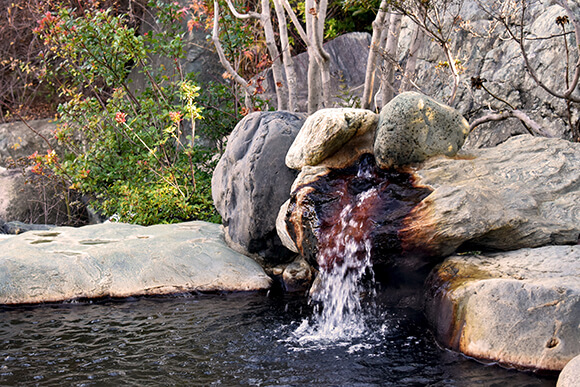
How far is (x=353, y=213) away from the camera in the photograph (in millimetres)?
5086

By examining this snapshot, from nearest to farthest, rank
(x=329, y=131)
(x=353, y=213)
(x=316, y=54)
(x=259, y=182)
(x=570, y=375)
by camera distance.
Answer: (x=570, y=375), (x=353, y=213), (x=329, y=131), (x=259, y=182), (x=316, y=54)

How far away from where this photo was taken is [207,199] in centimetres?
799

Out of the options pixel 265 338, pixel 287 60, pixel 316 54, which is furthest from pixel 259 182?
pixel 287 60

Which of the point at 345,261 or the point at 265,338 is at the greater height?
the point at 345,261

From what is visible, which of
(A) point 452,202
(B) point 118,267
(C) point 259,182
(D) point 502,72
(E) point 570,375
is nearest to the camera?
(E) point 570,375

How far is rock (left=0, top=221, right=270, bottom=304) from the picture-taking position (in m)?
5.60

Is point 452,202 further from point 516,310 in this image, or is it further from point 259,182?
point 259,182

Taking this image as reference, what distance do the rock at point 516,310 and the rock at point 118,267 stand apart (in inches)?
96.2

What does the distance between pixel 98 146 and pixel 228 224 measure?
11.0 feet

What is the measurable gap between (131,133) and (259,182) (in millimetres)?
3244

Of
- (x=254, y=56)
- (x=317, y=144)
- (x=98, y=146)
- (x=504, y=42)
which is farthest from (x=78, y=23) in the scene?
(x=504, y=42)

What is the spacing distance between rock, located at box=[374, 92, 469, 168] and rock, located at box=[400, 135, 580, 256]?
0.26m

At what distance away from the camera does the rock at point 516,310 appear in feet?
11.5

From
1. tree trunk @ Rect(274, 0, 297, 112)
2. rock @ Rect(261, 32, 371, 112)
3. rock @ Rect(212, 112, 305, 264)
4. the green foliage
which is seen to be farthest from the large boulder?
rock @ Rect(261, 32, 371, 112)
